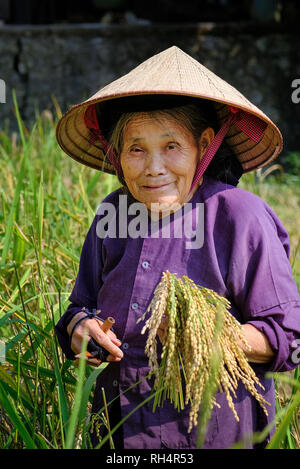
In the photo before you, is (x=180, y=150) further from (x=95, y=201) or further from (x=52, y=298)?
(x=95, y=201)

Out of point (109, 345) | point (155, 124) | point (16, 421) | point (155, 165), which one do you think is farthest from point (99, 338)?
point (155, 124)

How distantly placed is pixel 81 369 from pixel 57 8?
25.3 ft

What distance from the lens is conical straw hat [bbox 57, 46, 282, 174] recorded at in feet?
5.19

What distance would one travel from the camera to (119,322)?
165 centimetres

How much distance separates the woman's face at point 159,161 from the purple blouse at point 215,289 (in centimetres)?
6

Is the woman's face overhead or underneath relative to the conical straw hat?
underneath

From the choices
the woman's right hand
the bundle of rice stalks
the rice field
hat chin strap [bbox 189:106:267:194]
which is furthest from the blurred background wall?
the bundle of rice stalks

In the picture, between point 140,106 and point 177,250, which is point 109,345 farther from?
point 140,106

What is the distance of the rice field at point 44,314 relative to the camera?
1.55 meters

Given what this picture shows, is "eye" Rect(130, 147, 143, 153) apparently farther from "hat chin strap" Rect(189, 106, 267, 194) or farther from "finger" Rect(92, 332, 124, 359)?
"finger" Rect(92, 332, 124, 359)

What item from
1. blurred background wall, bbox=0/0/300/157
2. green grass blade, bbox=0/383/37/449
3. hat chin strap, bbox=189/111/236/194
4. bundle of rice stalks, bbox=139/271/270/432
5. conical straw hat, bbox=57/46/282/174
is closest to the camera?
bundle of rice stalks, bbox=139/271/270/432

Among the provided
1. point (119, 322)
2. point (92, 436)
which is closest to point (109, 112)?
point (119, 322)

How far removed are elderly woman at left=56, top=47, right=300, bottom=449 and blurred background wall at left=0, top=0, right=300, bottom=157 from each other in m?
5.04

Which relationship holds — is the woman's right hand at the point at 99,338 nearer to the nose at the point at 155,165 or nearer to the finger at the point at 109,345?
the finger at the point at 109,345
